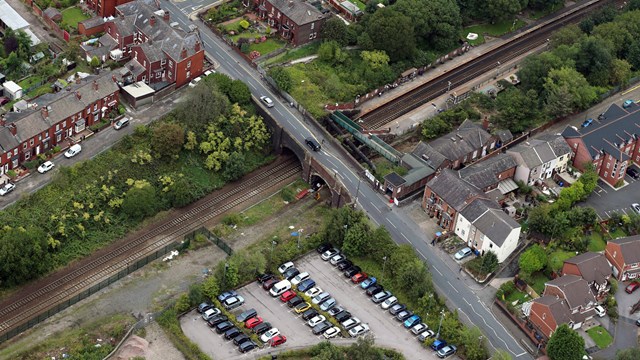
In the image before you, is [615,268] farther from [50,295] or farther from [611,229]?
[50,295]

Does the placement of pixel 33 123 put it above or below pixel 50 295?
above

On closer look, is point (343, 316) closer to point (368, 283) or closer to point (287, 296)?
point (368, 283)

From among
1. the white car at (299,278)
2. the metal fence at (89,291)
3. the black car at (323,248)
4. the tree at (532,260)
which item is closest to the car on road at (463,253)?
the tree at (532,260)

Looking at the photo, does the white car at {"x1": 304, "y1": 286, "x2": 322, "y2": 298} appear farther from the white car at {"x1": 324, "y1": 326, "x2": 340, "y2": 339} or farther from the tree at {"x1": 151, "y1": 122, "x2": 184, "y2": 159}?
the tree at {"x1": 151, "y1": 122, "x2": 184, "y2": 159}

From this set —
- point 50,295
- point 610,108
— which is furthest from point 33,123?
point 610,108

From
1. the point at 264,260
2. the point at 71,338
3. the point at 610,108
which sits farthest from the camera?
the point at 610,108

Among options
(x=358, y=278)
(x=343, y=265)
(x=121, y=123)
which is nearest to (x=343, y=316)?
(x=358, y=278)

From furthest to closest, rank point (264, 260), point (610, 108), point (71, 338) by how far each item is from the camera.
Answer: point (610, 108) < point (264, 260) < point (71, 338)
